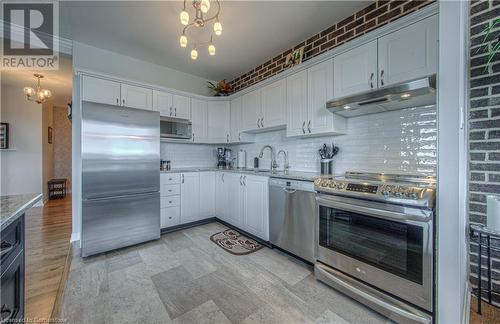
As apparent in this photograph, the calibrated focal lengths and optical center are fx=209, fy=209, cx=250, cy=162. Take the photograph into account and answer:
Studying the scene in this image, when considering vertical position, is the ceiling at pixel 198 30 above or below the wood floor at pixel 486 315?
above

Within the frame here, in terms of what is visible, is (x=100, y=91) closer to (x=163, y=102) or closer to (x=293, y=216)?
(x=163, y=102)

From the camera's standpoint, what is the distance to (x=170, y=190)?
124 inches

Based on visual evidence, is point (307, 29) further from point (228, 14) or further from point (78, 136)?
point (78, 136)

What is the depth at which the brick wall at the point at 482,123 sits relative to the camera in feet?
4.67

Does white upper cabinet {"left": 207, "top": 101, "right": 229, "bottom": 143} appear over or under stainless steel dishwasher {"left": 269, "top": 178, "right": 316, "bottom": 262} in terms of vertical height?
over

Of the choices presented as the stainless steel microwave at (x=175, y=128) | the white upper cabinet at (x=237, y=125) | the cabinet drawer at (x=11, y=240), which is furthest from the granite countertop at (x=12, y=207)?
the white upper cabinet at (x=237, y=125)

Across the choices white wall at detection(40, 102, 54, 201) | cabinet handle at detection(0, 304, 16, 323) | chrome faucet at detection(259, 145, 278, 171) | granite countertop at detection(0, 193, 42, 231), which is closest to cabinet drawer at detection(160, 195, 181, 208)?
chrome faucet at detection(259, 145, 278, 171)

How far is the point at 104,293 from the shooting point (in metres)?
1.80

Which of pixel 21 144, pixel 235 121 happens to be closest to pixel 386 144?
pixel 235 121

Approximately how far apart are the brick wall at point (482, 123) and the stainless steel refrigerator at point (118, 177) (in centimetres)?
321

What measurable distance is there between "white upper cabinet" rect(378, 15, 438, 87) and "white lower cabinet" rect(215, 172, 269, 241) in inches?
66.0

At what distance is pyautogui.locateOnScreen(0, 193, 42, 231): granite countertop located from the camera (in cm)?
79

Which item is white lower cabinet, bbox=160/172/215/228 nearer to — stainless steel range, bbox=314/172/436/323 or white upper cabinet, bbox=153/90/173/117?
white upper cabinet, bbox=153/90/173/117

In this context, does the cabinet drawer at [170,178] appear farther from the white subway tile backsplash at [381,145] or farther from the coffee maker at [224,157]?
the white subway tile backsplash at [381,145]
